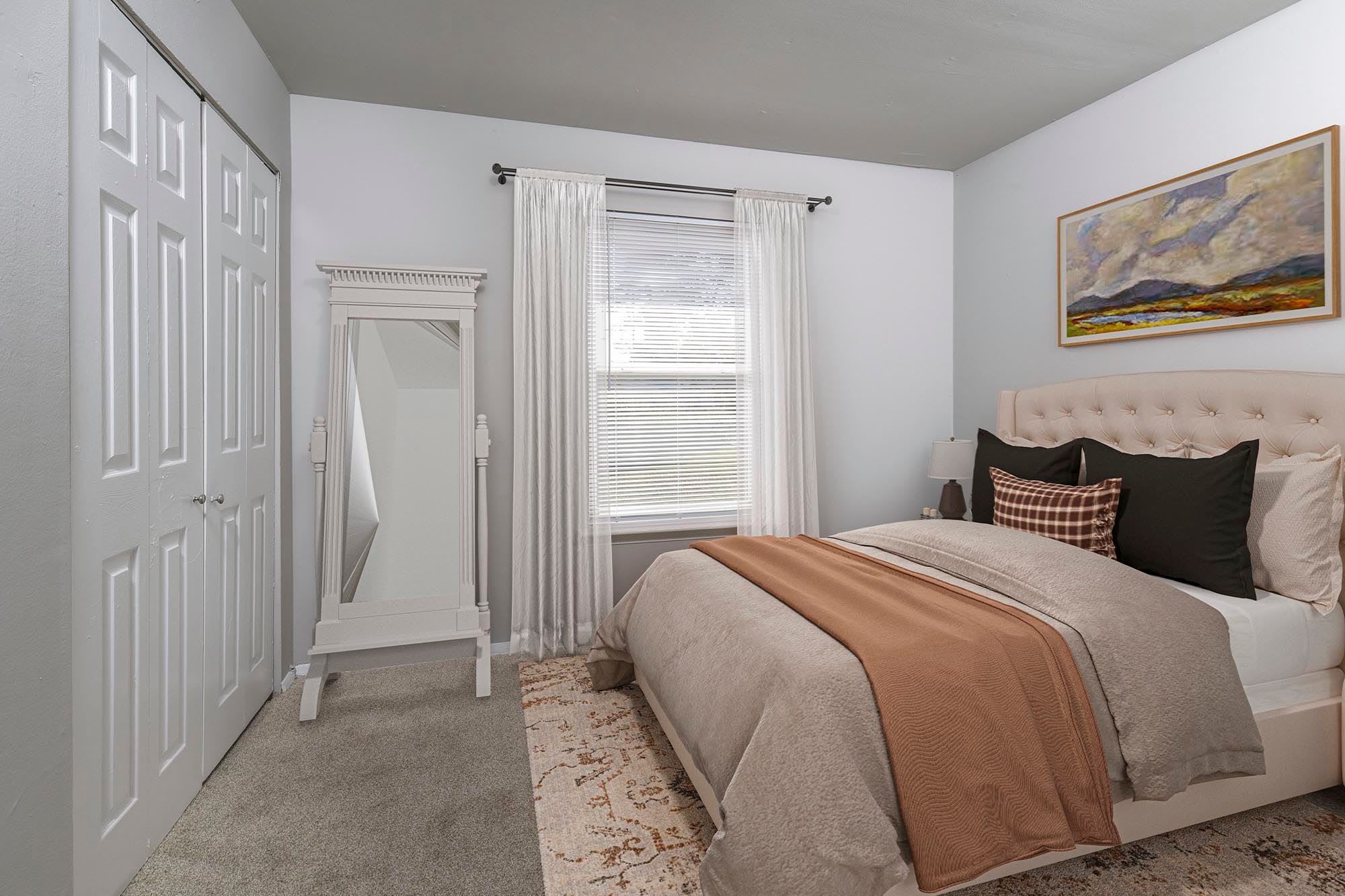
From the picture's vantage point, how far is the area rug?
5.72 ft

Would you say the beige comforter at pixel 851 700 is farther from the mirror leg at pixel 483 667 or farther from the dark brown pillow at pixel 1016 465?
the mirror leg at pixel 483 667

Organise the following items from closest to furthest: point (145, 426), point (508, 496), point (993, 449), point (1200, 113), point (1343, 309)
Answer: point (145, 426), point (1343, 309), point (1200, 113), point (993, 449), point (508, 496)

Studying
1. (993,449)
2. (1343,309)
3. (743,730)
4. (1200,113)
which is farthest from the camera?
(993,449)

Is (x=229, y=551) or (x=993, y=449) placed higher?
(x=993, y=449)

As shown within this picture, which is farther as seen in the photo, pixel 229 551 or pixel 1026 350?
pixel 1026 350

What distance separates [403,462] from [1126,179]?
349cm

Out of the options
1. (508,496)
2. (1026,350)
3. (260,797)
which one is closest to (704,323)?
(508,496)

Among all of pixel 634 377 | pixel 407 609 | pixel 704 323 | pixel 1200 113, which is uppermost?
pixel 1200 113

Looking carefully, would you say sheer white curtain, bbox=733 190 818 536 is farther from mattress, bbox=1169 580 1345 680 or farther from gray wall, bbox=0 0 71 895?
gray wall, bbox=0 0 71 895

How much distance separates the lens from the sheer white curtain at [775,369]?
12.0 ft

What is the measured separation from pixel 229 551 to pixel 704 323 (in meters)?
2.40

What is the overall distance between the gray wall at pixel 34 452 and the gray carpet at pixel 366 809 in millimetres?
441

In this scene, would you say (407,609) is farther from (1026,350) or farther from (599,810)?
(1026,350)

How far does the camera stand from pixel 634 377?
3.56 metres
